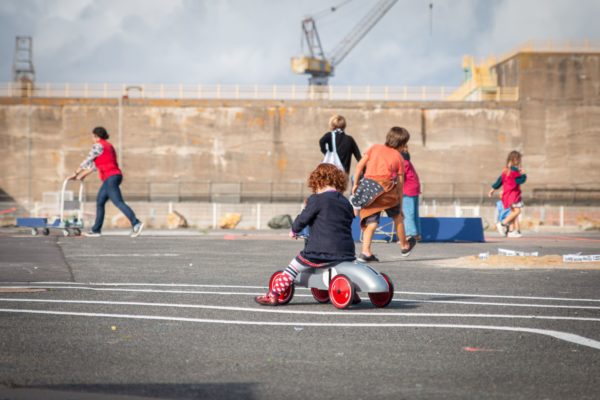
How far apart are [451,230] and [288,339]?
1399 centimetres

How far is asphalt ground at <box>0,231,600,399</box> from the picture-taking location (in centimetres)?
436

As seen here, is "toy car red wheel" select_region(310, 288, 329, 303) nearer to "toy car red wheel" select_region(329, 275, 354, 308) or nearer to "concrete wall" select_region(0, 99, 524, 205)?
"toy car red wheel" select_region(329, 275, 354, 308)

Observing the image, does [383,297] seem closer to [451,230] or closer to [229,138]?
[451,230]

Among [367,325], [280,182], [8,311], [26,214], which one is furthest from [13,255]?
[280,182]

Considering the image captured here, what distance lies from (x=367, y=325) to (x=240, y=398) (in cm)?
239

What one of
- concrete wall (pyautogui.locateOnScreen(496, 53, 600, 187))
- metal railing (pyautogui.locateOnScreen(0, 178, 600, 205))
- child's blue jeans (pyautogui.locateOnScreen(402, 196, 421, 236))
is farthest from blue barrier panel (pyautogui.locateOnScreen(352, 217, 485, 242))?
concrete wall (pyautogui.locateOnScreen(496, 53, 600, 187))

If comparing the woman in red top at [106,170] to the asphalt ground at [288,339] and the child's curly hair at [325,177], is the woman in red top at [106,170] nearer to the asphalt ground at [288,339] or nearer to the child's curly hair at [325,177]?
the asphalt ground at [288,339]

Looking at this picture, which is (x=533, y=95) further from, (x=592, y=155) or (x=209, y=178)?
(x=209, y=178)

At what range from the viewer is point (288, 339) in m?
5.74

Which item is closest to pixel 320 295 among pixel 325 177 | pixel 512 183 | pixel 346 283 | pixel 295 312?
pixel 346 283

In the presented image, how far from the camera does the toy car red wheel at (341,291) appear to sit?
7250 millimetres

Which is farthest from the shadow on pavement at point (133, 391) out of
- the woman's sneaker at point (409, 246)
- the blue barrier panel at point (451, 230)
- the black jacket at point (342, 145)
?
the blue barrier panel at point (451, 230)

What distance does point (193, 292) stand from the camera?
8414 mm

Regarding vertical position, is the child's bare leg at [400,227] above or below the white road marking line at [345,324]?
above
